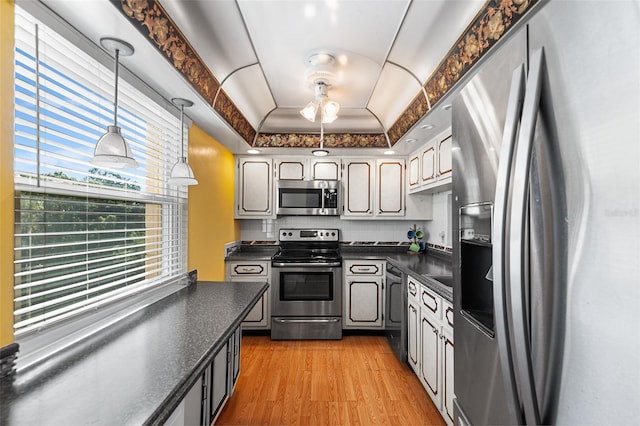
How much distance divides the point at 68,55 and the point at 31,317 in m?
1.07

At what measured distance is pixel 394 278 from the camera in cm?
297

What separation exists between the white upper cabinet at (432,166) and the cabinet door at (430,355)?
113 centimetres

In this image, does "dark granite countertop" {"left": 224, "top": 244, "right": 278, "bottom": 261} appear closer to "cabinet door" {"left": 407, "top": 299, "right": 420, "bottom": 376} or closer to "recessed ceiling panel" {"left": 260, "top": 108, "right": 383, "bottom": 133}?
"recessed ceiling panel" {"left": 260, "top": 108, "right": 383, "bottom": 133}

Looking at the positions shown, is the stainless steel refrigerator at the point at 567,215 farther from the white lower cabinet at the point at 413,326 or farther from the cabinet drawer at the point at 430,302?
the white lower cabinet at the point at 413,326

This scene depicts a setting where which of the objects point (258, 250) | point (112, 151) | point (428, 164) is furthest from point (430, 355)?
point (258, 250)

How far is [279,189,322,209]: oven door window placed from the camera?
3633 mm

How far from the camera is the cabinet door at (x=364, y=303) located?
3383 millimetres

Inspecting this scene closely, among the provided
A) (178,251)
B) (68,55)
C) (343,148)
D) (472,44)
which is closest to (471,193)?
(472,44)

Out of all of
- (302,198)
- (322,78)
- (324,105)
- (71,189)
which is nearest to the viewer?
(71,189)

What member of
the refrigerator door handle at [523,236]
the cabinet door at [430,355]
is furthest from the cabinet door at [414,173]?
the refrigerator door handle at [523,236]

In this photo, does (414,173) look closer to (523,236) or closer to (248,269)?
(248,269)

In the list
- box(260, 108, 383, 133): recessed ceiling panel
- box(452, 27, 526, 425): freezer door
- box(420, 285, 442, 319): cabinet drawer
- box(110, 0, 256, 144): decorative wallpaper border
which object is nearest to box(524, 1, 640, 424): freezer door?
box(452, 27, 526, 425): freezer door

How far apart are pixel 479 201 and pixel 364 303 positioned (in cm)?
267

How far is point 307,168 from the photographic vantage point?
3.71 m
